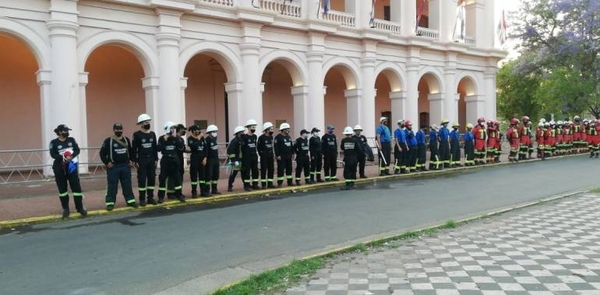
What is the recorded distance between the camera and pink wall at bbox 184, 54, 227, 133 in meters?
20.8

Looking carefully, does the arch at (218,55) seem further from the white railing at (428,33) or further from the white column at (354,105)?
the white railing at (428,33)

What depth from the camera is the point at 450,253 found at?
19.4ft

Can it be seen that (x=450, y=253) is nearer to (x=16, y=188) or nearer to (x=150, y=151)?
(x=150, y=151)

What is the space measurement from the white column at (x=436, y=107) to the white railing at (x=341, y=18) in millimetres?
7378

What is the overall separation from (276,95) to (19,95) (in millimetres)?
11156

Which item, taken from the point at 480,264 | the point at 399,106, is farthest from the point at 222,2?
the point at 480,264

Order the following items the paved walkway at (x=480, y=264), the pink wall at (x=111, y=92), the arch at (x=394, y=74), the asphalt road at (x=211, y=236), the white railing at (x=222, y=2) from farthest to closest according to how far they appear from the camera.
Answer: the arch at (x=394, y=74) → the pink wall at (x=111, y=92) → the white railing at (x=222, y=2) → the asphalt road at (x=211, y=236) → the paved walkway at (x=480, y=264)

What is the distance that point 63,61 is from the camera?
45.8ft

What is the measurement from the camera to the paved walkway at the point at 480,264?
4.64 meters

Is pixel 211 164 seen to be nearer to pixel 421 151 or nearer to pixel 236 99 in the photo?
pixel 236 99

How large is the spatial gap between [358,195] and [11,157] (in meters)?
11.9

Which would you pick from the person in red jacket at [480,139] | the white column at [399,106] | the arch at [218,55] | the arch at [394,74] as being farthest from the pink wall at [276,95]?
the person in red jacket at [480,139]

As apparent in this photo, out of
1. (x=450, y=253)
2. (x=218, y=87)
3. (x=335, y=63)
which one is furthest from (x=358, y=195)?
(x=218, y=87)

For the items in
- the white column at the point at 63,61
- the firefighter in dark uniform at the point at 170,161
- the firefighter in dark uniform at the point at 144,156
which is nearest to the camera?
the firefighter in dark uniform at the point at 144,156
